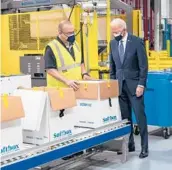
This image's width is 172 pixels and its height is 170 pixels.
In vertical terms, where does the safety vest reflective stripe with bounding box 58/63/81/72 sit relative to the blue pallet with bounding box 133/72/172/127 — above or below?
above

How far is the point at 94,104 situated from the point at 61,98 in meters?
0.63

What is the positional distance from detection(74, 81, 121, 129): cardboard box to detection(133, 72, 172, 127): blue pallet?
1594mm

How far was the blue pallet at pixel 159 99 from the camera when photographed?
18.5 feet

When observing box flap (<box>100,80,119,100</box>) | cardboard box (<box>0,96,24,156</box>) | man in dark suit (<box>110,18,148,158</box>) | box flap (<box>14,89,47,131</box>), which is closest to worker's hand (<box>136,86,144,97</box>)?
A: man in dark suit (<box>110,18,148,158</box>)

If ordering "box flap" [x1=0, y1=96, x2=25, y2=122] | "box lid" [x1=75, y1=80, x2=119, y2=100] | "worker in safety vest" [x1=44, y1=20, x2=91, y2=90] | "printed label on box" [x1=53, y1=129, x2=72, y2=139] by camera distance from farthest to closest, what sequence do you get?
"worker in safety vest" [x1=44, y1=20, x2=91, y2=90] < "box lid" [x1=75, y1=80, x2=119, y2=100] < "printed label on box" [x1=53, y1=129, x2=72, y2=139] < "box flap" [x1=0, y1=96, x2=25, y2=122]

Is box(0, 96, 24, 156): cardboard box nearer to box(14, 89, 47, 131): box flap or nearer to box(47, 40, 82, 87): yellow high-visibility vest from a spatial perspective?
box(14, 89, 47, 131): box flap

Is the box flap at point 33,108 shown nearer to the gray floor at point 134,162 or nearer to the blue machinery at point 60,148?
the blue machinery at point 60,148

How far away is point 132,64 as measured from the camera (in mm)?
4672

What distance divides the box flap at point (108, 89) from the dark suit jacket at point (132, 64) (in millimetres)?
358

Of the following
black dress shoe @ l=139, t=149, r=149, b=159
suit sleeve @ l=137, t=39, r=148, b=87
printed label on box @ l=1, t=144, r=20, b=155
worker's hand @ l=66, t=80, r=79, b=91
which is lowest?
black dress shoe @ l=139, t=149, r=149, b=159

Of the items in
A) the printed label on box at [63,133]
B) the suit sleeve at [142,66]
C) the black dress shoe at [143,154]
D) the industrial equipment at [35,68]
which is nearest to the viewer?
the printed label on box at [63,133]

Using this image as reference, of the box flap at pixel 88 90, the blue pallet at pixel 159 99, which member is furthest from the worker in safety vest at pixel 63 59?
the blue pallet at pixel 159 99

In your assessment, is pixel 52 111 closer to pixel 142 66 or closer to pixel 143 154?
pixel 142 66

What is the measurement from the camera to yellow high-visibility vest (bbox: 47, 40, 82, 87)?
435 centimetres
